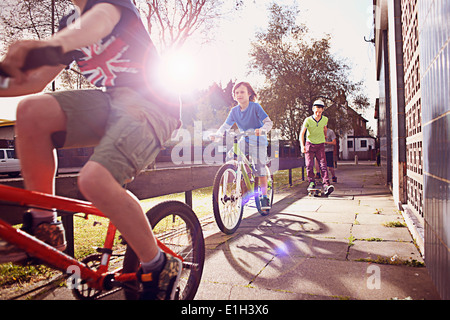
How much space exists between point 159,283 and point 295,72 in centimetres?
2198

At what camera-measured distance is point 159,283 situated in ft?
4.91

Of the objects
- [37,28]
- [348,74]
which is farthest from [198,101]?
[37,28]

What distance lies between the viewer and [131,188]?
3.12 meters

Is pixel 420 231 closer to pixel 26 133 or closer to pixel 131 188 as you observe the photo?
pixel 131 188

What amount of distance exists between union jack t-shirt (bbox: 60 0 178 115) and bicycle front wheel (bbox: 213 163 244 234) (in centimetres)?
216

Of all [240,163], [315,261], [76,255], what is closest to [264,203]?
[240,163]

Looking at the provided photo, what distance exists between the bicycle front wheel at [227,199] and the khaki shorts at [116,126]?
7.04 ft

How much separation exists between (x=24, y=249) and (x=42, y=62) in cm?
76

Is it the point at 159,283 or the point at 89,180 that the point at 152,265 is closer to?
the point at 159,283

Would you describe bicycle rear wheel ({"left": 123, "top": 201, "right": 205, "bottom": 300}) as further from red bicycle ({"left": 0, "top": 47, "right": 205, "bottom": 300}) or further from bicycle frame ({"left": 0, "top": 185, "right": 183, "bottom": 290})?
bicycle frame ({"left": 0, "top": 185, "right": 183, "bottom": 290})

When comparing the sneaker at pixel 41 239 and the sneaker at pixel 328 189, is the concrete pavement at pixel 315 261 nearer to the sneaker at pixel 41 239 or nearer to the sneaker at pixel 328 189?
the sneaker at pixel 41 239

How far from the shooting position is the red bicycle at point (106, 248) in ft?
4.30

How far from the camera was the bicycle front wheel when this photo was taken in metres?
3.67

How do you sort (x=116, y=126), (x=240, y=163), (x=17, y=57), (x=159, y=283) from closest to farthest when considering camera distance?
(x=17, y=57)
(x=116, y=126)
(x=159, y=283)
(x=240, y=163)
